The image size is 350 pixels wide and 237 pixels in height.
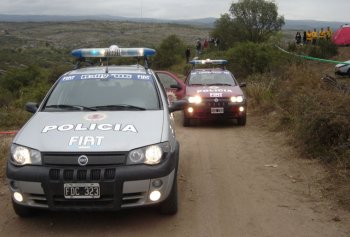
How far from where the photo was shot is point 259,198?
21.0 feet

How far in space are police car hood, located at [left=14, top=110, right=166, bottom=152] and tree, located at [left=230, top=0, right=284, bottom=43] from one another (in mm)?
39855

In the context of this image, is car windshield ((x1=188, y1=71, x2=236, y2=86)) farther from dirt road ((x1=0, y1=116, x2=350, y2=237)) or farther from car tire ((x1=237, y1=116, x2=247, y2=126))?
dirt road ((x1=0, y1=116, x2=350, y2=237))

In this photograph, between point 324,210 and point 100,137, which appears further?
point 324,210

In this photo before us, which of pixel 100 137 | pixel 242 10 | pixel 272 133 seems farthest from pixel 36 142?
pixel 242 10

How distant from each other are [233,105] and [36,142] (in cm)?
755

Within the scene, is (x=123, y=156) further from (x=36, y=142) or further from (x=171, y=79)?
(x=171, y=79)

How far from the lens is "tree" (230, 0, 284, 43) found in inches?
1774

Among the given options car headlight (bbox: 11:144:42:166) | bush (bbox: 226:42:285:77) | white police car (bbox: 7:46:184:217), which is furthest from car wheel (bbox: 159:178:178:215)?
bush (bbox: 226:42:285:77)

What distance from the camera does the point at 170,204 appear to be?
18.2ft

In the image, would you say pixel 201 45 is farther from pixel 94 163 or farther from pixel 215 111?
pixel 94 163

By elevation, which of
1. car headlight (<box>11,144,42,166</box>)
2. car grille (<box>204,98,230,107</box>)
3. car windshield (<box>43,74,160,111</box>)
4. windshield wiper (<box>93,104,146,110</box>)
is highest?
car windshield (<box>43,74,160,111</box>)

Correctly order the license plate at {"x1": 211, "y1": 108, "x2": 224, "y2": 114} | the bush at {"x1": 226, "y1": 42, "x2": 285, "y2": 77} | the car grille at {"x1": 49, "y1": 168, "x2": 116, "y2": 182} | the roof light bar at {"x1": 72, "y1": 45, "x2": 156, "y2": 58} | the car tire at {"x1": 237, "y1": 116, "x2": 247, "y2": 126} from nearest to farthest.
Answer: the car grille at {"x1": 49, "y1": 168, "x2": 116, "y2": 182} < the roof light bar at {"x1": 72, "y1": 45, "x2": 156, "y2": 58} < the license plate at {"x1": 211, "y1": 108, "x2": 224, "y2": 114} < the car tire at {"x1": 237, "y1": 116, "x2": 247, "y2": 126} < the bush at {"x1": 226, "y1": 42, "x2": 285, "y2": 77}

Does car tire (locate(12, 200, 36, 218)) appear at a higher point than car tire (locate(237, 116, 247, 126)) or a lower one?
higher

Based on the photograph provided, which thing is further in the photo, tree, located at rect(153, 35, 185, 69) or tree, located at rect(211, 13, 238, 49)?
tree, located at rect(153, 35, 185, 69)
